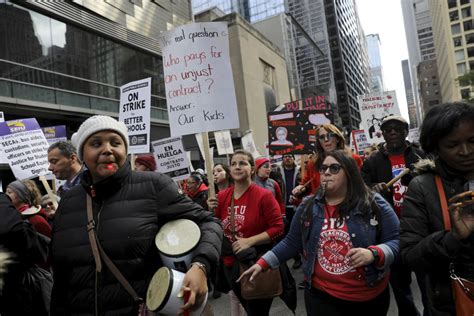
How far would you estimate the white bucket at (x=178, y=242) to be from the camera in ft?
6.14

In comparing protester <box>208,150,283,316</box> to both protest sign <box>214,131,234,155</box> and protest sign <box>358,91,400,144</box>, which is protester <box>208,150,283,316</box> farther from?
protest sign <box>214,131,234,155</box>

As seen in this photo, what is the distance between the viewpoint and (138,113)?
591cm

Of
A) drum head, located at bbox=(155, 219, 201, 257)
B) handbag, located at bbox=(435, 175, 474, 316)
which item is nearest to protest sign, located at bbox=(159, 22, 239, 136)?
drum head, located at bbox=(155, 219, 201, 257)

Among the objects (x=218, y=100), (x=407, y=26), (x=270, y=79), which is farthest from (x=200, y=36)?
(x=407, y=26)

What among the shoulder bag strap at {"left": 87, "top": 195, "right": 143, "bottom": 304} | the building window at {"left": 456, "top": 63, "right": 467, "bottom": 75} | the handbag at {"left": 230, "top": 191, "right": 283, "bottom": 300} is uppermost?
the building window at {"left": 456, "top": 63, "right": 467, "bottom": 75}

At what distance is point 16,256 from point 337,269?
1.85 m

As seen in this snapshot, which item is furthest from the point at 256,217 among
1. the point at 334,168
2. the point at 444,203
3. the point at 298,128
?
the point at 298,128

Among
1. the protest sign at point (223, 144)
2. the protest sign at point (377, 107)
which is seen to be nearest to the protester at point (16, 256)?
the protest sign at point (377, 107)

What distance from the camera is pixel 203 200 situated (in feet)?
23.4

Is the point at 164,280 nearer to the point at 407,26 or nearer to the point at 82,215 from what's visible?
the point at 82,215

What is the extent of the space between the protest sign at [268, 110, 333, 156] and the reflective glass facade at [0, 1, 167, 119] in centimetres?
1185

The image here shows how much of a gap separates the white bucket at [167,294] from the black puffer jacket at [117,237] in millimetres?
164

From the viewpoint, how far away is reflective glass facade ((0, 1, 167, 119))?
50.5 feet

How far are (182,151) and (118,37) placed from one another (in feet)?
53.5
